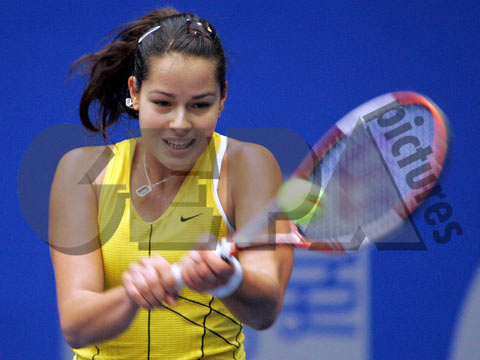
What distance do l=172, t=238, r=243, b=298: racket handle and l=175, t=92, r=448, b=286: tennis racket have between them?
0.39 ft

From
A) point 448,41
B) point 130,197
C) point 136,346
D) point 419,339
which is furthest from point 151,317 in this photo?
point 448,41

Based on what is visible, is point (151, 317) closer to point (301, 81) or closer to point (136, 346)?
point (136, 346)

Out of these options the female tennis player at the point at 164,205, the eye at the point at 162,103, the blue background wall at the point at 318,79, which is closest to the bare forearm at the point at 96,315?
the female tennis player at the point at 164,205

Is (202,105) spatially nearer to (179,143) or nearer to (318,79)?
(179,143)

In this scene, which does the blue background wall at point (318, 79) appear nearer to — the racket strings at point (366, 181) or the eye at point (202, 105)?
the racket strings at point (366, 181)

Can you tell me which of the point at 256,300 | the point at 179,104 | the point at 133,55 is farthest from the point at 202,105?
the point at 256,300

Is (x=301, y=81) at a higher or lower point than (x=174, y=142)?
higher

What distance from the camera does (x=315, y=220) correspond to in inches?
50.3

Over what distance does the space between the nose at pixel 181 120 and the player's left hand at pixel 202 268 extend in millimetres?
286

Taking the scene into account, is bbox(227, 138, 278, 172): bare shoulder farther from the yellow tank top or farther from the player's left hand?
the player's left hand

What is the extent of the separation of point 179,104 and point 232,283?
1.12ft

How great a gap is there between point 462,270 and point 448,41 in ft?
2.43

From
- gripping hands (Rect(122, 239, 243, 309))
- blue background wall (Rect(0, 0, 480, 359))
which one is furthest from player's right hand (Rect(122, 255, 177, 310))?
blue background wall (Rect(0, 0, 480, 359))

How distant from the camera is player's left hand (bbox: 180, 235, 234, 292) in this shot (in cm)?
96
